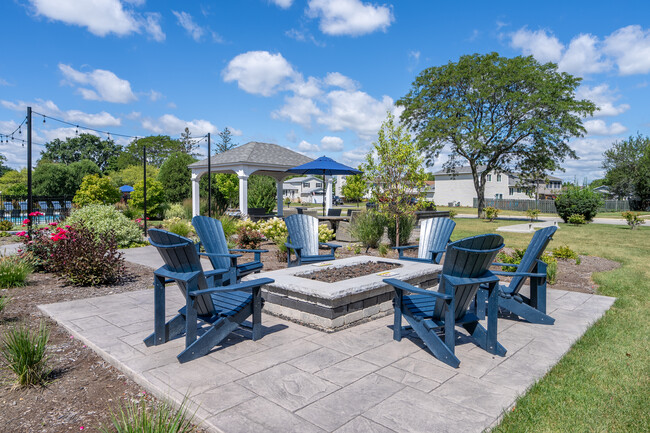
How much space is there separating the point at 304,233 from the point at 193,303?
3.52 meters

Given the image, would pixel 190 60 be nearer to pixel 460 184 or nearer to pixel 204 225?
pixel 204 225

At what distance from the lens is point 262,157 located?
18094 millimetres

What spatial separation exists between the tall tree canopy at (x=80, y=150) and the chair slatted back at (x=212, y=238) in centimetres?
6658

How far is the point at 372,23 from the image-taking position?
401 inches

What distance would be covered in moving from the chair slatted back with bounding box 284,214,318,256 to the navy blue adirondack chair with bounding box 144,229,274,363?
280 cm

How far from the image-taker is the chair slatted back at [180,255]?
3.03 m

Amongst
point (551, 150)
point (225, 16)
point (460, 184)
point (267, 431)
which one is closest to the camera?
point (267, 431)

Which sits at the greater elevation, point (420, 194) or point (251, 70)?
point (251, 70)

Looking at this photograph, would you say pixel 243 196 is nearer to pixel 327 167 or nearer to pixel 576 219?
pixel 327 167

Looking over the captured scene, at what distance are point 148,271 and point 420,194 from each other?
6.23m

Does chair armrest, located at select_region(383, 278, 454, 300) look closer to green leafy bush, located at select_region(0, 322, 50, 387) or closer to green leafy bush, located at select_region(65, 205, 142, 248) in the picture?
green leafy bush, located at select_region(0, 322, 50, 387)

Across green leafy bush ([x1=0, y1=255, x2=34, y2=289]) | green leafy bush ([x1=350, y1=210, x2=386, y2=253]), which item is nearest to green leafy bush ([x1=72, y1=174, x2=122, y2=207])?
green leafy bush ([x1=0, y1=255, x2=34, y2=289])

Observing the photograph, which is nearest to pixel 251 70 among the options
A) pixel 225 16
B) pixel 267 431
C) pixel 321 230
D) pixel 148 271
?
pixel 225 16

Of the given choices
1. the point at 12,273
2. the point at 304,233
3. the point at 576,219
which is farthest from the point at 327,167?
the point at 576,219
